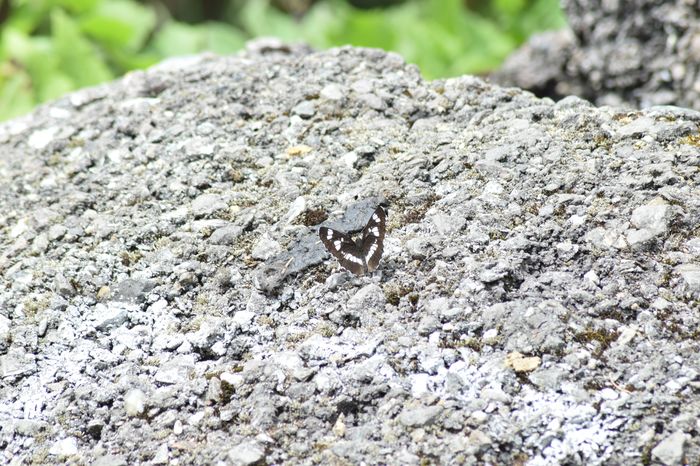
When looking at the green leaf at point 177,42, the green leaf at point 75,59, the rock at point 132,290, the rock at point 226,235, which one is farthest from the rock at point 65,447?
the green leaf at point 177,42

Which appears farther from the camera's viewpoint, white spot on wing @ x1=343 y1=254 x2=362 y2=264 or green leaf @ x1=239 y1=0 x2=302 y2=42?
green leaf @ x1=239 y1=0 x2=302 y2=42

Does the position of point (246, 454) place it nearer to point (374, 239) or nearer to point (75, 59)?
point (374, 239)

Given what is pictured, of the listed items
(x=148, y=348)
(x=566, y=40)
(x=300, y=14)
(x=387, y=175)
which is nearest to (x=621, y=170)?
(x=387, y=175)

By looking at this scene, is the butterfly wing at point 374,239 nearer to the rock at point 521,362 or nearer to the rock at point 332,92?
the rock at point 521,362

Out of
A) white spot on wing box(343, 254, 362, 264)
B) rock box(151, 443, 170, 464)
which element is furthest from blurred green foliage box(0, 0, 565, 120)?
rock box(151, 443, 170, 464)

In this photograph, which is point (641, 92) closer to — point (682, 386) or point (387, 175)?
point (387, 175)

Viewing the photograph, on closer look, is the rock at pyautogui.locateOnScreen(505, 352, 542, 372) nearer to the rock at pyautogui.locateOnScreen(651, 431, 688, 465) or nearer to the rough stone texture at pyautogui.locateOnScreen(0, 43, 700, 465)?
the rough stone texture at pyautogui.locateOnScreen(0, 43, 700, 465)

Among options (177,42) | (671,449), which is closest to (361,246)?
(671,449)
